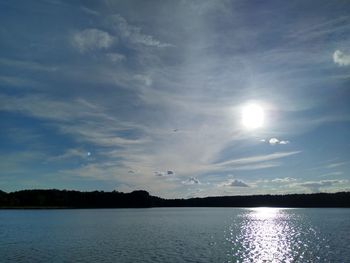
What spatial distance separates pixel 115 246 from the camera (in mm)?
60062

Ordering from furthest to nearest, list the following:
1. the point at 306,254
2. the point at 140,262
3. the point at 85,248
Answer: the point at 85,248
the point at 306,254
the point at 140,262

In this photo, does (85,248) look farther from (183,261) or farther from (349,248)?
(349,248)

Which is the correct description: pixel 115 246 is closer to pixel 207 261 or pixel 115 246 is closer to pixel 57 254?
pixel 57 254

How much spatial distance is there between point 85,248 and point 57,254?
6317 millimetres

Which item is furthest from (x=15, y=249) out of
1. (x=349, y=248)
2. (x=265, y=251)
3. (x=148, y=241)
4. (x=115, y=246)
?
(x=349, y=248)

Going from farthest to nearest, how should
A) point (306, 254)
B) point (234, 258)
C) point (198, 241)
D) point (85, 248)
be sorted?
point (198, 241), point (85, 248), point (306, 254), point (234, 258)

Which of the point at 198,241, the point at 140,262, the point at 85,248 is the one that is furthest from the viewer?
the point at 198,241

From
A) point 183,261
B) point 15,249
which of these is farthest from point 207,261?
point 15,249

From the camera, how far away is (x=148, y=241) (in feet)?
219

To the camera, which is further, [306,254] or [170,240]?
[170,240]

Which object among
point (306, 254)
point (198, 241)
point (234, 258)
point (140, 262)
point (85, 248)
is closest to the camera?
point (140, 262)

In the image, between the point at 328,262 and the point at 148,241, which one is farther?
the point at 148,241

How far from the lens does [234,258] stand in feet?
165

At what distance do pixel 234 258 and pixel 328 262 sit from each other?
1140cm
